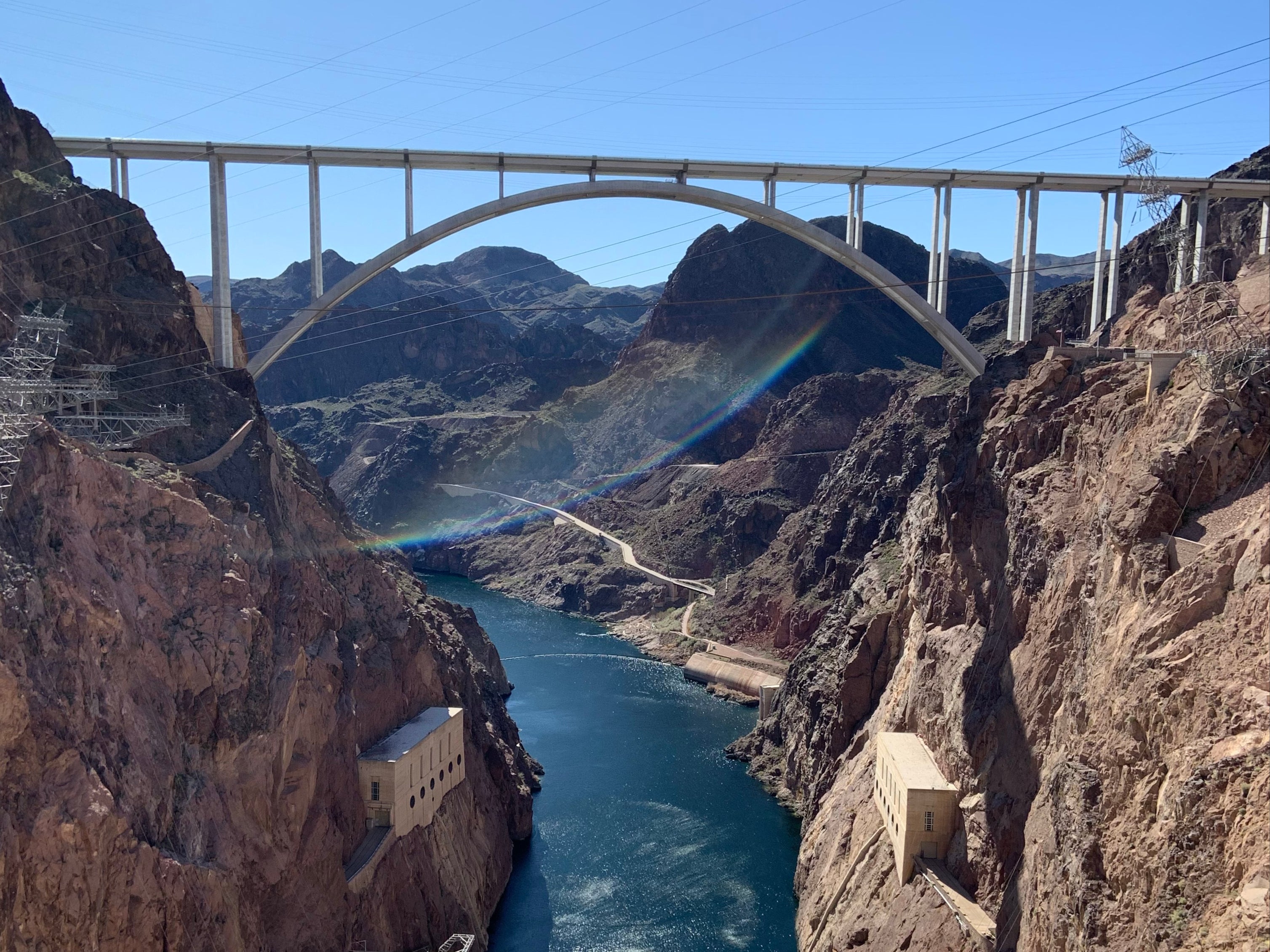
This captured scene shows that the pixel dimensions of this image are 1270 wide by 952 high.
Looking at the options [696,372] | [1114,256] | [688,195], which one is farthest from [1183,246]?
[696,372]

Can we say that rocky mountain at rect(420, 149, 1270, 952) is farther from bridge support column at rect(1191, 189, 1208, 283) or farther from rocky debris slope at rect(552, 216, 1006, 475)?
rocky debris slope at rect(552, 216, 1006, 475)

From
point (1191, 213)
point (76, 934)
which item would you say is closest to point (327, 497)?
point (76, 934)

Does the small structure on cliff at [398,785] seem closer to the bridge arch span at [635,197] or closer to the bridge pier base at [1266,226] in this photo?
the bridge arch span at [635,197]

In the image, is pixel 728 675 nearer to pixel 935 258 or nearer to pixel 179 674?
pixel 935 258

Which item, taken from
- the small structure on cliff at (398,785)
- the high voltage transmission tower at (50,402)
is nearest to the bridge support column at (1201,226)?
the small structure on cliff at (398,785)

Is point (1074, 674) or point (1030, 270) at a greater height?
point (1030, 270)

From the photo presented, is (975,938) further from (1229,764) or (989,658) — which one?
(1229,764)
